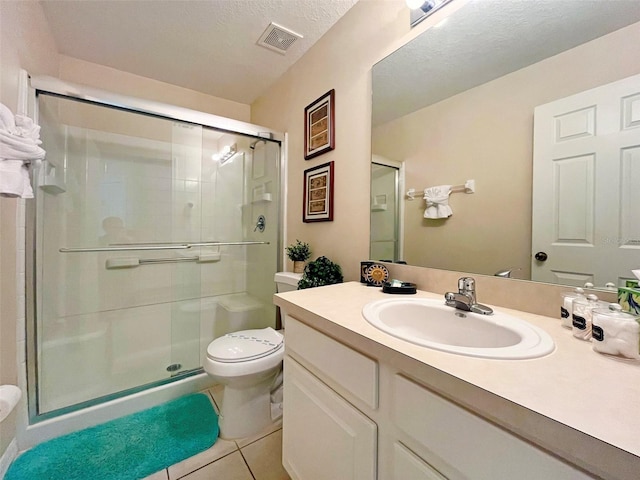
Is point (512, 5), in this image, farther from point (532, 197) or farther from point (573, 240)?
point (573, 240)

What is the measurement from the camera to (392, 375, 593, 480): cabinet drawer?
0.37m

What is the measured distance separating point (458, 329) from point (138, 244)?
6.82 ft

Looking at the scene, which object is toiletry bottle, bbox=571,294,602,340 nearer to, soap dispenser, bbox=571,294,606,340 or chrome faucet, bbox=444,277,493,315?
soap dispenser, bbox=571,294,606,340

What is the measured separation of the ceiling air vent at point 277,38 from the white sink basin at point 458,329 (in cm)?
173

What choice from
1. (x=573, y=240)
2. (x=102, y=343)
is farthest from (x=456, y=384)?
(x=102, y=343)

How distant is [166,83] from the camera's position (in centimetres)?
215

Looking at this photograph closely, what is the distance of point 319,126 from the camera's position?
5.36 ft

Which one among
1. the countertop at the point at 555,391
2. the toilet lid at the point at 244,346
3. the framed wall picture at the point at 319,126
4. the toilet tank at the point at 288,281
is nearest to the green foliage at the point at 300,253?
the toilet tank at the point at 288,281

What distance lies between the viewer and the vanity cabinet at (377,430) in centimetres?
41

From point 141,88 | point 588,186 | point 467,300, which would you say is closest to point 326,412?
point 467,300

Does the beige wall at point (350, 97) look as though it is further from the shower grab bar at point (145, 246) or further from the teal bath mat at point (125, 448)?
the teal bath mat at point (125, 448)

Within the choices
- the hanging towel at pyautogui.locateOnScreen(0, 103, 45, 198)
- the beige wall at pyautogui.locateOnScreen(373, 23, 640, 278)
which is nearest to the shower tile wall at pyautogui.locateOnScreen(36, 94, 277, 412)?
the hanging towel at pyautogui.locateOnScreen(0, 103, 45, 198)

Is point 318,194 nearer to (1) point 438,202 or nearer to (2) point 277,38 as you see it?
(1) point 438,202

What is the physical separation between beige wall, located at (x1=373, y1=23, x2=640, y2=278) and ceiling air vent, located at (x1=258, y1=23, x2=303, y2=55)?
103 centimetres
